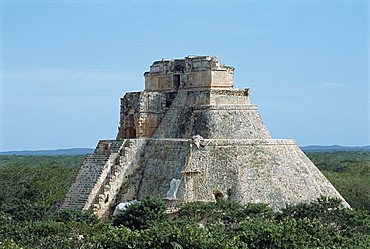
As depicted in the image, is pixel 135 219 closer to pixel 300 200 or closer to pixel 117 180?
pixel 117 180

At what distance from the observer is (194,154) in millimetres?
33250

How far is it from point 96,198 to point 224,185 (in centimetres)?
603

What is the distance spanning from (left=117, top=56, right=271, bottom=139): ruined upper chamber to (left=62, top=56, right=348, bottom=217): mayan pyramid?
0.05 meters

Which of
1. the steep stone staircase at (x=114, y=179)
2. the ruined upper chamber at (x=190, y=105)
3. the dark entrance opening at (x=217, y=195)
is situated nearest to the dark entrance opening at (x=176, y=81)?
the ruined upper chamber at (x=190, y=105)

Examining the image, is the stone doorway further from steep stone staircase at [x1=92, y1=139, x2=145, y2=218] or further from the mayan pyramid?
steep stone staircase at [x1=92, y1=139, x2=145, y2=218]

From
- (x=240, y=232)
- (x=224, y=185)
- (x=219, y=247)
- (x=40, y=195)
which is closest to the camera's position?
(x=219, y=247)

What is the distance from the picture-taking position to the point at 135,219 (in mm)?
29156

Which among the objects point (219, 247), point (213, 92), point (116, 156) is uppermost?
point (213, 92)

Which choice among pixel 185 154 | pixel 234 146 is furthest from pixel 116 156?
pixel 234 146

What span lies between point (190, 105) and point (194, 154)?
12.7 feet

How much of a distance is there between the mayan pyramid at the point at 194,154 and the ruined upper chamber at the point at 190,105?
5 cm

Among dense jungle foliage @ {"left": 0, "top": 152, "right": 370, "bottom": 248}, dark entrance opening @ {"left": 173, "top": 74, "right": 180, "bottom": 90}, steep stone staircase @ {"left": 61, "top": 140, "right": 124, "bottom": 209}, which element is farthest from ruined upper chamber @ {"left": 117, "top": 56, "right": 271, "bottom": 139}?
dense jungle foliage @ {"left": 0, "top": 152, "right": 370, "bottom": 248}

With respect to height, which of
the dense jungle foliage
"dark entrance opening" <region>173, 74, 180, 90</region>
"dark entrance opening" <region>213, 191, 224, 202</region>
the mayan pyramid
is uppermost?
"dark entrance opening" <region>173, 74, 180, 90</region>

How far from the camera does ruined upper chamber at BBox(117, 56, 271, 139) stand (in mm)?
34844
